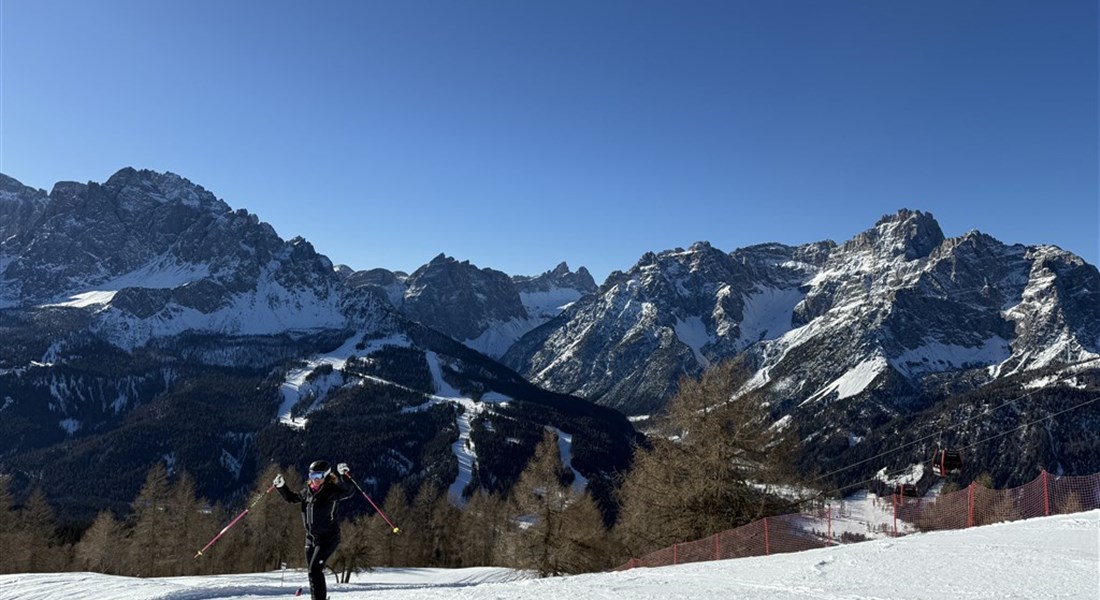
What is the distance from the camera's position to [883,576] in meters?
13.3

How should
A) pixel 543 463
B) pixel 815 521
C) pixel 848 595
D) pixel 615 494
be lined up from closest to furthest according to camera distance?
1. pixel 848 595
2. pixel 815 521
3. pixel 615 494
4. pixel 543 463

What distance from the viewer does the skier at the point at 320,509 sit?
11.5 m

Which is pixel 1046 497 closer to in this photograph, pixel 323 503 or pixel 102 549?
pixel 323 503

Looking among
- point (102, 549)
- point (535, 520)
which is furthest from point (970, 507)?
point (102, 549)

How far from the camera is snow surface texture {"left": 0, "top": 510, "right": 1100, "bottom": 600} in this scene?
11797mm

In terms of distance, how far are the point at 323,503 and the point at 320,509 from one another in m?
0.11

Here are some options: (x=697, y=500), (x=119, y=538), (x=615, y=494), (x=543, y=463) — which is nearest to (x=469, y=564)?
(x=119, y=538)

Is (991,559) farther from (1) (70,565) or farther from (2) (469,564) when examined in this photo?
(2) (469,564)

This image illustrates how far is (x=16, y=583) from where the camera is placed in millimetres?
23453

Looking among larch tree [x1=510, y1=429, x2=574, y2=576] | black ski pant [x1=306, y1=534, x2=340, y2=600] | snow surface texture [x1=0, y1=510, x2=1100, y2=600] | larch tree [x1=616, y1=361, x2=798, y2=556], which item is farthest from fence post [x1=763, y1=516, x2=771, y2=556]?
larch tree [x1=510, y1=429, x2=574, y2=576]

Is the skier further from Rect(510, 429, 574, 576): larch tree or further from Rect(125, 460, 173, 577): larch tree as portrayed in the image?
Rect(125, 460, 173, 577): larch tree

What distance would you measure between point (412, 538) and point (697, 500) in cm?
7092

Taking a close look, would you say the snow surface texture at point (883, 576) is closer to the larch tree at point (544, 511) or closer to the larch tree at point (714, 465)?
the larch tree at point (714, 465)

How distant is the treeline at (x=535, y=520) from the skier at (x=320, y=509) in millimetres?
1586
